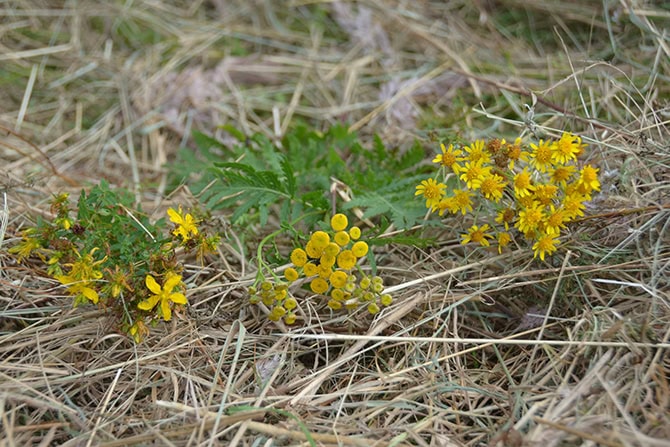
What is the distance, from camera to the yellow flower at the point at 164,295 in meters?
1.68

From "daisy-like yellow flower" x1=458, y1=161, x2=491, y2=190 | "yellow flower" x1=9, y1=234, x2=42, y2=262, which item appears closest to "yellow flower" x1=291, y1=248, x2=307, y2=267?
"daisy-like yellow flower" x1=458, y1=161, x2=491, y2=190

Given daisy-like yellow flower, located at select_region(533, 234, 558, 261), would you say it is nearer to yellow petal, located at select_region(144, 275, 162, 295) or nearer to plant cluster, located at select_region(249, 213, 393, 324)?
plant cluster, located at select_region(249, 213, 393, 324)

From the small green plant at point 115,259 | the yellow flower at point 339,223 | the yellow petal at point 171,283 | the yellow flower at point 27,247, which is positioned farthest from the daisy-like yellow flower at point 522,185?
the yellow flower at point 27,247

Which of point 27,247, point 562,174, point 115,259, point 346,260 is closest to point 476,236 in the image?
point 562,174

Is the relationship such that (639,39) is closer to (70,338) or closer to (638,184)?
(638,184)

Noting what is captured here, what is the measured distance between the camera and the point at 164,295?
170 cm

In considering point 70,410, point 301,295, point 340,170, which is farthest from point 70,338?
point 340,170

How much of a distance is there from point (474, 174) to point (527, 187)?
0.17 meters

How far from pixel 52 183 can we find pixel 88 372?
1185 millimetres

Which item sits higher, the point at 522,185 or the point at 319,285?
the point at 522,185

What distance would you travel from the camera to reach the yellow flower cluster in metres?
1.81

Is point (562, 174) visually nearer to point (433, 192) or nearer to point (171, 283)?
point (433, 192)

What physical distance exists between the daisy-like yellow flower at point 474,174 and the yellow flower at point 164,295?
965 mm

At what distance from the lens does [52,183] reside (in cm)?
258
